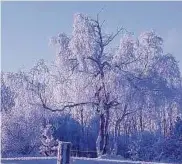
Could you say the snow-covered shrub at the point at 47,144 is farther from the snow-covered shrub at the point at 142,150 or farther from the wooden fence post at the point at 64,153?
the wooden fence post at the point at 64,153

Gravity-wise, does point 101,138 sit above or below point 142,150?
above

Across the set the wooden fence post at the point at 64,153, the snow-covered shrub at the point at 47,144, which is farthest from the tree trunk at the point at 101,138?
the wooden fence post at the point at 64,153

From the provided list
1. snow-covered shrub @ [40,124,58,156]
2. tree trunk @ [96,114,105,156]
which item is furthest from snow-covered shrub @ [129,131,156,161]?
snow-covered shrub @ [40,124,58,156]

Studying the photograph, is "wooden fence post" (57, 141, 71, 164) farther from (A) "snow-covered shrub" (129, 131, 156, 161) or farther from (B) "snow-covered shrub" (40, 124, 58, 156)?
(B) "snow-covered shrub" (40, 124, 58, 156)

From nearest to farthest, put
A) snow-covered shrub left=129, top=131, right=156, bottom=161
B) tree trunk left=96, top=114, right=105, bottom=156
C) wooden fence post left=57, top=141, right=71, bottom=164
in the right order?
1. wooden fence post left=57, top=141, right=71, bottom=164
2. tree trunk left=96, top=114, right=105, bottom=156
3. snow-covered shrub left=129, top=131, right=156, bottom=161

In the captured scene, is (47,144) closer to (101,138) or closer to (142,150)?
(101,138)

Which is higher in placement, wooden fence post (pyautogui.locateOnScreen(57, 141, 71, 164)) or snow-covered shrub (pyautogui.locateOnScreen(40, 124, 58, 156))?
snow-covered shrub (pyautogui.locateOnScreen(40, 124, 58, 156))

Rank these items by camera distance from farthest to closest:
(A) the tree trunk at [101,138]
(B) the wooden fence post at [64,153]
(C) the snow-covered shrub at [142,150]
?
(C) the snow-covered shrub at [142,150] < (A) the tree trunk at [101,138] < (B) the wooden fence post at [64,153]

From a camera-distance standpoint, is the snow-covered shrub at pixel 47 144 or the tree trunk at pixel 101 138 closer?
the tree trunk at pixel 101 138

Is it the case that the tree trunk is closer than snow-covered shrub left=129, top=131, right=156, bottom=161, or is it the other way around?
the tree trunk

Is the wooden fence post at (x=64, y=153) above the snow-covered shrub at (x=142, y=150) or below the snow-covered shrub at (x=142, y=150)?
below

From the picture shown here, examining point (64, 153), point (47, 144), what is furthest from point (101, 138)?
point (64, 153)

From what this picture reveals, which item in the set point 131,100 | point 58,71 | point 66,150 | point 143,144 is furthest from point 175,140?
point 66,150

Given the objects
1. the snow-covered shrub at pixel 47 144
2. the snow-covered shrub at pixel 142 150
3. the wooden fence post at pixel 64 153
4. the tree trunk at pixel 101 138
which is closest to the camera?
the wooden fence post at pixel 64 153
